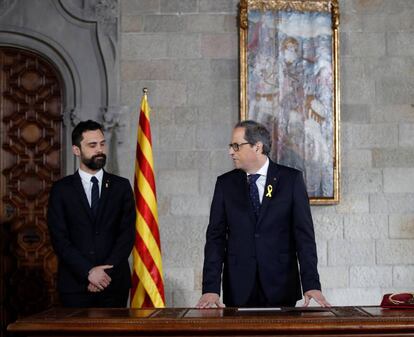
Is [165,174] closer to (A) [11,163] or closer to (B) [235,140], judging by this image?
(A) [11,163]

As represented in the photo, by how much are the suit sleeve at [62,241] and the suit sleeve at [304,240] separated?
1.24m

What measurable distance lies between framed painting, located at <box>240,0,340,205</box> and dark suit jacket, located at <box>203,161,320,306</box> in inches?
94.3

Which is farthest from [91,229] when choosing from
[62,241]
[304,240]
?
[304,240]

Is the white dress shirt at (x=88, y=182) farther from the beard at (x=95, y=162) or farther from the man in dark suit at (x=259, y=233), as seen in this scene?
the man in dark suit at (x=259, y=233)

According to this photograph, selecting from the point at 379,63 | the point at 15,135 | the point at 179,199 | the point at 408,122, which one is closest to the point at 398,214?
the point at 408,122

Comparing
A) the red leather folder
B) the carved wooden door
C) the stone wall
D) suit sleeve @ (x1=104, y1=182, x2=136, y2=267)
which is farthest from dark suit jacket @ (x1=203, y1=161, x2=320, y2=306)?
the carved wooden door

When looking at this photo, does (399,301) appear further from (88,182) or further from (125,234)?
(88,182)

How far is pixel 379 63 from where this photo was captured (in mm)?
6867

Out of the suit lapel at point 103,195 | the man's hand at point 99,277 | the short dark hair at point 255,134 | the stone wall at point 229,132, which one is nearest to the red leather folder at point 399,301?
the short dark hair at point 255,134

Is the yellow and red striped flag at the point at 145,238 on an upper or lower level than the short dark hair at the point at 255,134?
lower

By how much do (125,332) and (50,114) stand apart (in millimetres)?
3815

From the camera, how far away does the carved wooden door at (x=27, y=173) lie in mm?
6734

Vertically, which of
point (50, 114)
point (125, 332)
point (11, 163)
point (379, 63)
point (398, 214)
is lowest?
point (125, 332)

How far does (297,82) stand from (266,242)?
9.21ft
